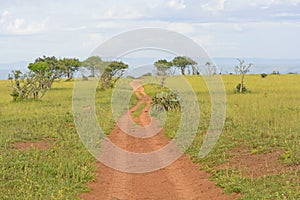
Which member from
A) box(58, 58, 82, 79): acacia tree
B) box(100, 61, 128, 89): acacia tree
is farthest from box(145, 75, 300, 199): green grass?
box(58, 58, 82, 79): acacia tree

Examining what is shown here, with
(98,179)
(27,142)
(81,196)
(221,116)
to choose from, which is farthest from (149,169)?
(221,116)

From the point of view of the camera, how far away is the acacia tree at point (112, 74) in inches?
1805

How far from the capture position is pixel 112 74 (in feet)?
158

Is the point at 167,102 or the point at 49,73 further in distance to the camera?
the point at 49,73

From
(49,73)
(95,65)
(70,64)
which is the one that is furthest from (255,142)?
(70,64)

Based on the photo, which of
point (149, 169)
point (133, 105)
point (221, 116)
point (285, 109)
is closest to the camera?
point (149, 169)

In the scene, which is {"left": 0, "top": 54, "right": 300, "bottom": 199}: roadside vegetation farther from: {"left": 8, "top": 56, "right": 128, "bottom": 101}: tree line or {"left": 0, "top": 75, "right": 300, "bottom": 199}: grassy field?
{"left": 8, "top": 56, "right": 128, "bottom": 101}: tree line

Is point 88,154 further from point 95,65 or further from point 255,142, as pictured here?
point 95,65

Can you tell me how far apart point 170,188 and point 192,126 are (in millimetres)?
7544

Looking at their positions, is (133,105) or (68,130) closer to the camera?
(68,130)

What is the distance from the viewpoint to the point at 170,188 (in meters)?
9.76

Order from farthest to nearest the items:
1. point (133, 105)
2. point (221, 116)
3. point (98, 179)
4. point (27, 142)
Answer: point (133, 105)
point (221, 116)
point (27, 142)
point (98, 179)

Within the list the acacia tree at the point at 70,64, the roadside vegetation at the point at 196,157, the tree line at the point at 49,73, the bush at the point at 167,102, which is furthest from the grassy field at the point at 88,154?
the acacia tree at the point at 70,64

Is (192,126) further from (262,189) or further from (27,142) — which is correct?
(262,189)
